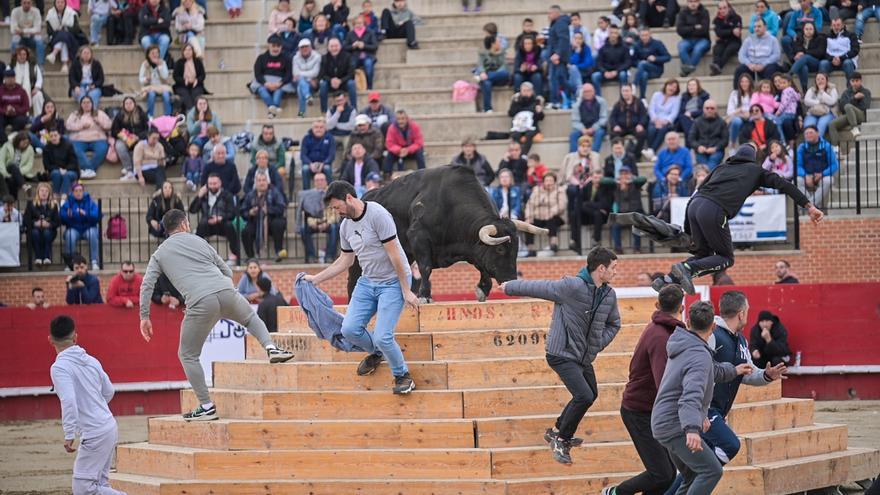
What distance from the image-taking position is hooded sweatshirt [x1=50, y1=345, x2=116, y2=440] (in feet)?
38.8

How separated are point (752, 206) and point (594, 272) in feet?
36.3

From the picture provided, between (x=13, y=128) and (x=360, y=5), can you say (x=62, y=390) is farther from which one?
(x=360, y=5)

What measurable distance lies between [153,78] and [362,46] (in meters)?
3.76

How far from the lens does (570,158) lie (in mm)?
23688

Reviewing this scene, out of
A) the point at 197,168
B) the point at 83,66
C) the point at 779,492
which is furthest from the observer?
the point at 83,66

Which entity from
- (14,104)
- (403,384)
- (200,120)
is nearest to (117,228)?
(200,120)

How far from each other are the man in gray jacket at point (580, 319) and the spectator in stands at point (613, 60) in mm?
13843

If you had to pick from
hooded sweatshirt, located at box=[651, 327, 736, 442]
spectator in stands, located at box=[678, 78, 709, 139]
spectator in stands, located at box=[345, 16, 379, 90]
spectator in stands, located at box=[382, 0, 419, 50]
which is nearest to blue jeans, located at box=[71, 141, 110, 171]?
spectator in stands, located at box=[345, 16, 379, 90]

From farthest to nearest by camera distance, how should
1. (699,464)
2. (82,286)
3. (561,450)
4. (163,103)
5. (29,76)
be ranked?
(163,103) → (29,76) → (82,286) → (561,450) → (699,464)

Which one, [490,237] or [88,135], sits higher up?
[88,135]

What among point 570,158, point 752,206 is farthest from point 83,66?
point 752,206

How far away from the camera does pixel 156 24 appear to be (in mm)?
27641

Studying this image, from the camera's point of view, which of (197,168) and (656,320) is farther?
(197,168)

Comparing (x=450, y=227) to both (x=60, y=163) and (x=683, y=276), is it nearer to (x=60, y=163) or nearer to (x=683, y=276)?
(x=683, y=276)
